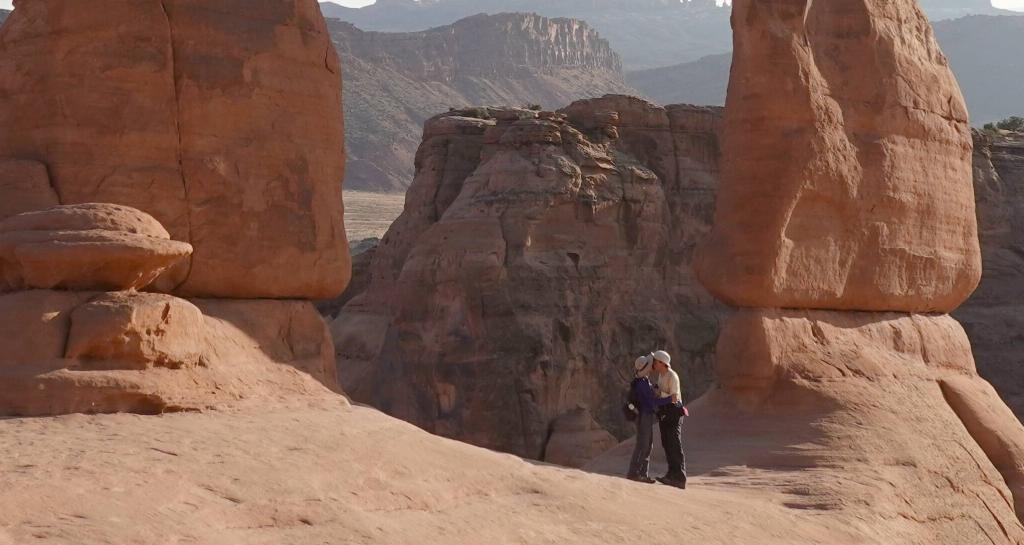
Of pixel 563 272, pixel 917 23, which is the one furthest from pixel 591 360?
pixel 917 23

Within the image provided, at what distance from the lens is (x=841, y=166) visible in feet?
46.0

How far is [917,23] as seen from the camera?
15.4 metres

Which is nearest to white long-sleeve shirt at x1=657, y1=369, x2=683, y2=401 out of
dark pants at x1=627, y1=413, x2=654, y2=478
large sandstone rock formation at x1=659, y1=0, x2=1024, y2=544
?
dark pants at x1=627, y1=413, x2=654, y2=478

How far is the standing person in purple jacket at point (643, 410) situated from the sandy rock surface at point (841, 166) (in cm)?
206

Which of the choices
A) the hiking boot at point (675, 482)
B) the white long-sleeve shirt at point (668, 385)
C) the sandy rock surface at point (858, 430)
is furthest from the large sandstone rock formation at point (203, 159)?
the sandy rock surface at point (858, 430)

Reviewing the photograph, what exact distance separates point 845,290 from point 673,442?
11.1 ft

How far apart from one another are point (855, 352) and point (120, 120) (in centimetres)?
718

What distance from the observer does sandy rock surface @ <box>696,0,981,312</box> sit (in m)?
13.6

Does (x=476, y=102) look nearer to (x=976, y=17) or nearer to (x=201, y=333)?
(x=976, y=17)

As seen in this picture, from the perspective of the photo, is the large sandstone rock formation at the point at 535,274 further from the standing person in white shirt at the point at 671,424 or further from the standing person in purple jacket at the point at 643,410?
the standing person in white shirt at the point at 671,424

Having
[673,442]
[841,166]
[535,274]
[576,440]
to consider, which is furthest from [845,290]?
[535,274]

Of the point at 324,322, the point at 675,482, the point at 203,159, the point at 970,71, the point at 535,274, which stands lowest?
the point at 535,274

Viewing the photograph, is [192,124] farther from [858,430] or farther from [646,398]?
[858,430]

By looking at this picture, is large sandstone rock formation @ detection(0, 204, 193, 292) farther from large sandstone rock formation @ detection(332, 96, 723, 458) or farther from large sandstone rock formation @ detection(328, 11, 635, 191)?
large sandstone rock formation @ detection(328, 11, 635, 191)
